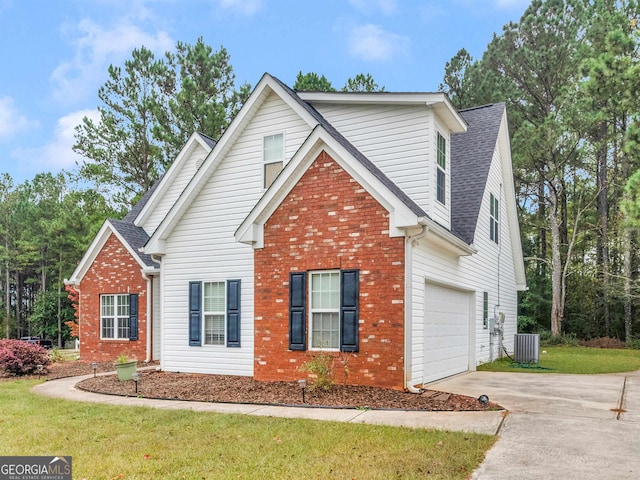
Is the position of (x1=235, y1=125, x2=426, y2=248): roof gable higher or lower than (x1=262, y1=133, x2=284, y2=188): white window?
lower

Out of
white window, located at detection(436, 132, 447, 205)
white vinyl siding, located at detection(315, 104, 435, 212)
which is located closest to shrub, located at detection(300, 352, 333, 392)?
white vinyl siding, located at detection(315, 104, 435, 212)

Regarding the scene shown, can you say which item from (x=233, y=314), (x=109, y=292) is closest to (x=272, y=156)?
(x=233, y=314)

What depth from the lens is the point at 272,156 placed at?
40.2 ft

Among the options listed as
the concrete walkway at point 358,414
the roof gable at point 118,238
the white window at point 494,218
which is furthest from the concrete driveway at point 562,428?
the roof gable at point 118,238

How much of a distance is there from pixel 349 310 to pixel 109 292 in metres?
9.98

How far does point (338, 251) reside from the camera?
10.1m

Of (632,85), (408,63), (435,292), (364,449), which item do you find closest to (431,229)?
(435,292)

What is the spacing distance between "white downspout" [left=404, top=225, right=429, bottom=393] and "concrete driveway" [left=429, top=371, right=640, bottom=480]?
117 cm

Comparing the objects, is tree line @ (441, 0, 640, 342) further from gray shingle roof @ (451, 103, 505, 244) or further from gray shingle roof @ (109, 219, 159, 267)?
gray shingle roof @ (109, 219, 159, 267)

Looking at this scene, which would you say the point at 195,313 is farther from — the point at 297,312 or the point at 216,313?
the point at 297,312

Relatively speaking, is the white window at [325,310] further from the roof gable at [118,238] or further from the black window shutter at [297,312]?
the roof gable at [118,238]

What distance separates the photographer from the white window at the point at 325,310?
33.1 ft

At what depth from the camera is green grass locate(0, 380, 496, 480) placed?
16.6 feet

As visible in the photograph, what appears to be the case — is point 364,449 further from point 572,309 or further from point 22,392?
point 572,309
